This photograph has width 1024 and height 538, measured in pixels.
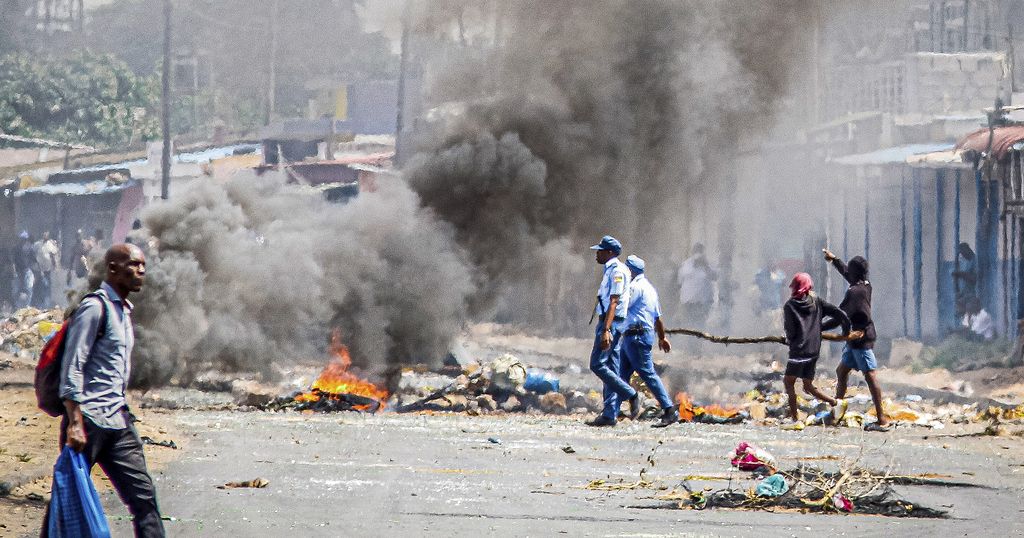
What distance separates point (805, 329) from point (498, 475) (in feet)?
16.1

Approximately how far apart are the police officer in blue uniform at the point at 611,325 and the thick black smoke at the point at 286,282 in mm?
4608

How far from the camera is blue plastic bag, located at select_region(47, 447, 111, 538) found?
19.0 feet

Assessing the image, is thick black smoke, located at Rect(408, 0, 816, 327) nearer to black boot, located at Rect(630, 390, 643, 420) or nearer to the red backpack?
black boot, located at Rect(630, 390, 643, 420)

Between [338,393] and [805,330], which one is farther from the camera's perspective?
[338,393]

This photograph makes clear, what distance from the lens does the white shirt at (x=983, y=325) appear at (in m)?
22.4

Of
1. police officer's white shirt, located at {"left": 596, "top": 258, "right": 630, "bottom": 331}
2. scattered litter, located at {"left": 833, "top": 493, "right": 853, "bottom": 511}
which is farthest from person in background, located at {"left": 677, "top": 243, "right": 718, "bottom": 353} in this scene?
scattered litter, located at {"left": 833, "top": 493, "right": 853, "bottom": 511}

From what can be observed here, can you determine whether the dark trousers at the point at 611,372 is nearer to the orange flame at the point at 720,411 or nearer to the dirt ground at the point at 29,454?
the orange flame at the point at 720,411

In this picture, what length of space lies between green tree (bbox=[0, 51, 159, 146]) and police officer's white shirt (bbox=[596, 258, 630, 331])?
136 ft

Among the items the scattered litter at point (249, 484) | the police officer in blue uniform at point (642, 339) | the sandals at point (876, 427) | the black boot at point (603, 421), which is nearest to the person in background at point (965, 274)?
the sandals at point (876, 427)

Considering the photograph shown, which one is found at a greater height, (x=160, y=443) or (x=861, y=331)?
(x=861, y=331)

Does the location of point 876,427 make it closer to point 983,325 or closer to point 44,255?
point 983,325

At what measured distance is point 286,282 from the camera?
53.6 ft

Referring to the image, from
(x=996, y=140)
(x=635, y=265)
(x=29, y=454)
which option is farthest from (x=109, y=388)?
(x=996, y=140)

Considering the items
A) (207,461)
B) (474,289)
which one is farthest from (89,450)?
(474,289)
